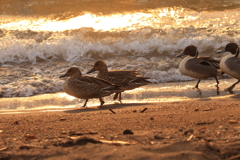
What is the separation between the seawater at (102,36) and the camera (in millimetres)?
10077

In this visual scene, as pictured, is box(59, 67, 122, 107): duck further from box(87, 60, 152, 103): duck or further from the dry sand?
the dry sand

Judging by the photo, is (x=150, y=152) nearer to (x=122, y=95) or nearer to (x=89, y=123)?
(x=89, y=123)

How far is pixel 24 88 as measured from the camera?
27.4ft

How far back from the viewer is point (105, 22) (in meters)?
15.4

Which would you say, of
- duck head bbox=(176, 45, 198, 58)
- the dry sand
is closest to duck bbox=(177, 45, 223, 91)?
duck head bbox=(176, 45, 198, 58)

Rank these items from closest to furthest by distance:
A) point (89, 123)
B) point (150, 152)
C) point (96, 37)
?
point (150, 152), point (89, 123), point (96, 37)

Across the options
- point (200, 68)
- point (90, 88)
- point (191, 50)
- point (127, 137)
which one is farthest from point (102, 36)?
point (127, 137)

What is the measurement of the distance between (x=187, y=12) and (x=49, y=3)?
648 centimetres

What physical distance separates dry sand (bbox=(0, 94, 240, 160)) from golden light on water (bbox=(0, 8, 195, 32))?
9.46 metres

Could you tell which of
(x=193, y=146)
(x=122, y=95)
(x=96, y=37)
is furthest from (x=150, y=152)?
(x=96, y=37)

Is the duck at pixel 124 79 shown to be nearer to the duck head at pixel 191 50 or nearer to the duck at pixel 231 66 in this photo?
the duck at pixel 231 66

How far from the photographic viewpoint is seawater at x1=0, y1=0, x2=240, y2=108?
10.1 meters

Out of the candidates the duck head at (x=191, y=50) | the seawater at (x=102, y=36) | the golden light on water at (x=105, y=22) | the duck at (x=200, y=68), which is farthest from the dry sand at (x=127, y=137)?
the golden light on water at (x=105, y=22)

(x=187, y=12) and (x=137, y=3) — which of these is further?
(x=137, y=3)
